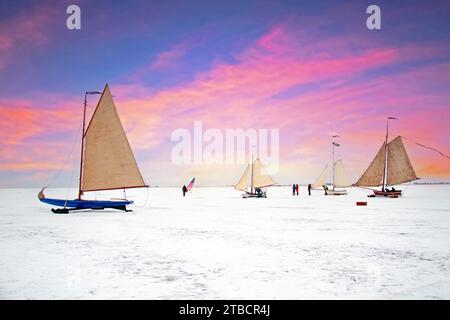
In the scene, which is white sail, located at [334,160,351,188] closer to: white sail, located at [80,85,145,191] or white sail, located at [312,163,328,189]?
white sail, located at [312,163,328,189]

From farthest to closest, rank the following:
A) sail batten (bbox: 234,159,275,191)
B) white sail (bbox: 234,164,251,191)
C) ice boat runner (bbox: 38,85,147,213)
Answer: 1. white sail (bbox: 234,164,251,191)
2. sail batten (bbox: 234,159,275,191)
3. ice boat runner (bbox: 38,85,147,213)

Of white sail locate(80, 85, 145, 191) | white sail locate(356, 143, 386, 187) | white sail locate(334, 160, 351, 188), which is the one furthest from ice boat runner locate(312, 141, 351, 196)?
white sail locate(80, 85, 145, 191)

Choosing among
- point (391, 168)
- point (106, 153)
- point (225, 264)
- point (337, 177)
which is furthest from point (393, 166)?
point (225, 264)

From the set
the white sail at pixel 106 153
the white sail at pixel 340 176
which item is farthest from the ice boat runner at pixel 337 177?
the white sail at pixel 106 153

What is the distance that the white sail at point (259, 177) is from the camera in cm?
6525

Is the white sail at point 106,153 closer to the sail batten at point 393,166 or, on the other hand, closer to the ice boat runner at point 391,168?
the ice boat runner at point 391,168

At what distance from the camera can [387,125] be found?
6656cm

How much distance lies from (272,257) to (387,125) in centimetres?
6270

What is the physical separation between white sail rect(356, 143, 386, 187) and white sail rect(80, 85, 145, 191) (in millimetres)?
46707

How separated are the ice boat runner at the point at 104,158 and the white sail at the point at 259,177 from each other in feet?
123

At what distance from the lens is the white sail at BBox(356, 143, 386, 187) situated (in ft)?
207

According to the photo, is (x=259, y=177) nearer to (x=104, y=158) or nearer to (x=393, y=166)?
(x=393, y=166)
